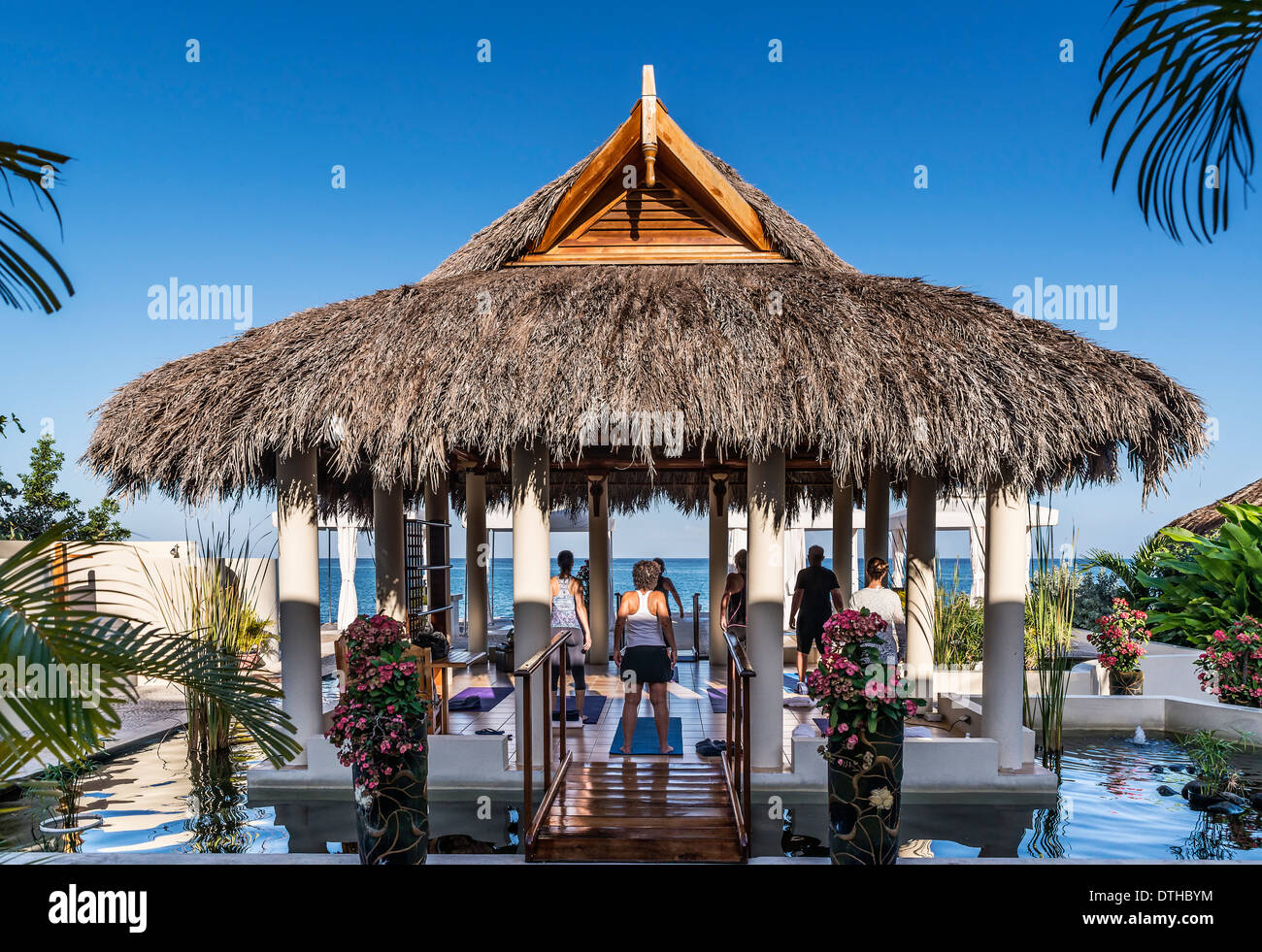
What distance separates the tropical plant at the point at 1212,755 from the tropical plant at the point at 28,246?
7594mm

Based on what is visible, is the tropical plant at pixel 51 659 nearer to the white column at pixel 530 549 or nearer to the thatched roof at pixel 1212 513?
the white column at pixel 530 549

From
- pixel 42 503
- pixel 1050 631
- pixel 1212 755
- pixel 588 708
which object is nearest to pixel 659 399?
pixel 588 708

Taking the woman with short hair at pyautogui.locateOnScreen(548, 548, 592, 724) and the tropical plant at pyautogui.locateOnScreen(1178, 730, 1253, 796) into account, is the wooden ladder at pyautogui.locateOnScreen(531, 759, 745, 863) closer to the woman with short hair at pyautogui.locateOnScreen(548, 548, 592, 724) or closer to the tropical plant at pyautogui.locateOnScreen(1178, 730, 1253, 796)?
the woman with short hair at pyautogui.locateOnScreen(548, 548, 592, 724)

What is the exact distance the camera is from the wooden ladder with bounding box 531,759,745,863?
454cm

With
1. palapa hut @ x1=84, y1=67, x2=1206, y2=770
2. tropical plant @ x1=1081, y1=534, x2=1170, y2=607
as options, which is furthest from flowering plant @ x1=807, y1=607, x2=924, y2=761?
tropical plant @ x1=1081, y1=534, x2=1170, y2=607

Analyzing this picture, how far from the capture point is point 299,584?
247 inches

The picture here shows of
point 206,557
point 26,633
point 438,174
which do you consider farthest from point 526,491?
point 438,174

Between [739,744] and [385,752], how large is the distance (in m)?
2.19

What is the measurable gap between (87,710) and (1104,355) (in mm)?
6715

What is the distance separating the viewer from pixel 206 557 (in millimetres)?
6754

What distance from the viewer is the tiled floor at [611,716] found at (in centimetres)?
633

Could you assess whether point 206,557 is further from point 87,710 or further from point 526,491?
point 87,710

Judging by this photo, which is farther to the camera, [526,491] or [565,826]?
[526,491]
